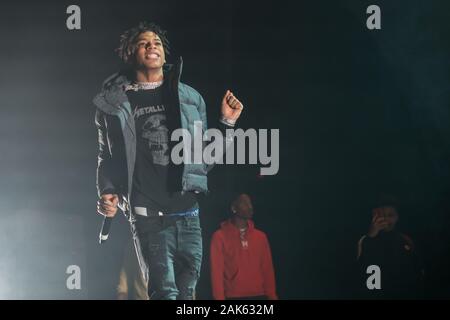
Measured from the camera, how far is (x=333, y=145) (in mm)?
4164

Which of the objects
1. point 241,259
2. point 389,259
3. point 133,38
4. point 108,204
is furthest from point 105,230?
point 389,259

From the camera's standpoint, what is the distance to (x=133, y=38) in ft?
13.7

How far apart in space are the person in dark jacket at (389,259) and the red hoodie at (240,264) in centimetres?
59

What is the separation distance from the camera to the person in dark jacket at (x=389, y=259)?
13.5 feet

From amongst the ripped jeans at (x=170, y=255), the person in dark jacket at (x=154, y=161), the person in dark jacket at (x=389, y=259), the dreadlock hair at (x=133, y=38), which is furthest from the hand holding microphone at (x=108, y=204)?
the person in dark jacket at (x=389, y=259)

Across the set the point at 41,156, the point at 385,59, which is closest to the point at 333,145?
the point at 385,59

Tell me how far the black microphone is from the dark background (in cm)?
4

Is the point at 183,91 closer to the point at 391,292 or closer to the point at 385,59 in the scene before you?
the point at 385,59

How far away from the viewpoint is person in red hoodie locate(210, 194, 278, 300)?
4121 millimetres

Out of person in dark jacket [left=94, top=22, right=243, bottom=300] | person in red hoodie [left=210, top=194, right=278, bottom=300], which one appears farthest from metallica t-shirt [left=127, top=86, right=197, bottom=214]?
person in red hoodie [left=210, top=194, right=278, bottom=300]

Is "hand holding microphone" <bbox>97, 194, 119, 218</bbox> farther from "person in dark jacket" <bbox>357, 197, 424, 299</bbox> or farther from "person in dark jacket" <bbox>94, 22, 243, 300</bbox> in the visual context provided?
"person in dark jacket" <bbox>357, 197, 424, 299</bbox>

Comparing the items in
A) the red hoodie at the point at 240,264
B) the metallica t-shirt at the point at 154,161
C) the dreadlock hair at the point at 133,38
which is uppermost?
the dreadlock hair at the point at 133,38

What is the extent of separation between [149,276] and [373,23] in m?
2.14

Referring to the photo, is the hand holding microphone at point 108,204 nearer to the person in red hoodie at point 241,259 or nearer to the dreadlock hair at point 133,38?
the person in red hoodie at point 241,259
